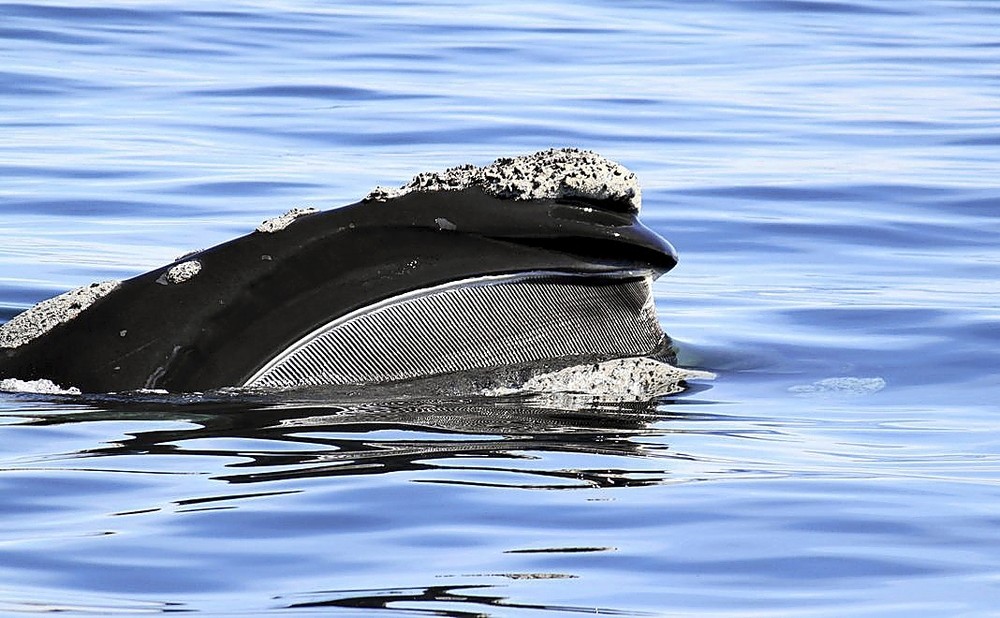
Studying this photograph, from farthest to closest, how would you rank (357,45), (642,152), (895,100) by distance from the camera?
(357,45), (895,100), (642,152)

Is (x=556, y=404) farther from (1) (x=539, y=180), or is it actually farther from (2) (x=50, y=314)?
(2) (x=50, y=314)

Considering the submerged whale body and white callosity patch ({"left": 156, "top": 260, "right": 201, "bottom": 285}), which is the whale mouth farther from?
white callosity patch ({"left": 156, "top": 260, "right": 201, "bottom": 285})

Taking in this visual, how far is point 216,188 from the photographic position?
14477mm

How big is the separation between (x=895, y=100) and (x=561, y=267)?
14.7m

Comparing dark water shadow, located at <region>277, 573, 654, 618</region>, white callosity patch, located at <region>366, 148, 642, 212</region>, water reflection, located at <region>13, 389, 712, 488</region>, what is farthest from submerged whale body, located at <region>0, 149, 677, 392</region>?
dark water shadow, located at <region>277, 573, 654, 618</region>

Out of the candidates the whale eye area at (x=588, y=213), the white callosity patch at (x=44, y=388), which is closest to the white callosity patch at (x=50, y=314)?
the white callosity patch at (x=44, y=388)

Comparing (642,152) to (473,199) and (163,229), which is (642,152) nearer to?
(163,229)

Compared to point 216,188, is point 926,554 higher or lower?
lower

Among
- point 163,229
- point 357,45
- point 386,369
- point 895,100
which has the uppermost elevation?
point 357,45

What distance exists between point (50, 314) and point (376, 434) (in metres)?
1.20

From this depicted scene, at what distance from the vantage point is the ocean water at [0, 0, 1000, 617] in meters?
4.97

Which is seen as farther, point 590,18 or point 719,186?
point 590,18

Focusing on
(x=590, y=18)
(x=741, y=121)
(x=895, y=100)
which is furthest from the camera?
(x=590, y=18)

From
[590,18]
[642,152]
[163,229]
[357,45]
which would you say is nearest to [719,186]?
[642,152]
